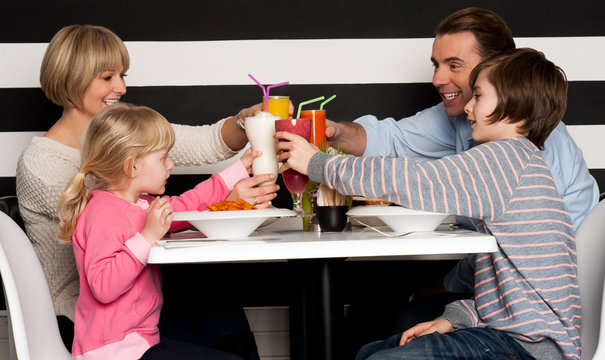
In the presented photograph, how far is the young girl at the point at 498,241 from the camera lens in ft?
4.86

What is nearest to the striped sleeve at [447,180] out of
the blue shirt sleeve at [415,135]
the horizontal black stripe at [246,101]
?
the blue shirt sleeve at [415,135]

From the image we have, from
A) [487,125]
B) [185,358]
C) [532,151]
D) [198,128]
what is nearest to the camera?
[185,358]

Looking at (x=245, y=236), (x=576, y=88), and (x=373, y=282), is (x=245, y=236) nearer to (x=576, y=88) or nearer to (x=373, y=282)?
(x=373, y=282)

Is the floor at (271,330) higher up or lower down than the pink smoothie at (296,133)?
lower down

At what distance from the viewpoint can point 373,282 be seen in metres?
3.17

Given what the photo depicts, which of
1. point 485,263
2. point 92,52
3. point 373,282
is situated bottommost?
point 373,282

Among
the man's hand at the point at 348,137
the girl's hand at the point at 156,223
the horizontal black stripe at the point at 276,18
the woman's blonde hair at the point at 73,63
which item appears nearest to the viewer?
the girl's hand at the point at 156,223

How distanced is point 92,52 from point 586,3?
7.41 ft

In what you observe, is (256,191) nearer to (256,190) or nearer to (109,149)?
(256,190)

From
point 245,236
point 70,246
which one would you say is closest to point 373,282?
point 70,246

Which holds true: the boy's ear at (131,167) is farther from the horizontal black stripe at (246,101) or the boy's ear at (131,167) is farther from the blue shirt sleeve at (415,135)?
the horizontal black stripe at (246,101)

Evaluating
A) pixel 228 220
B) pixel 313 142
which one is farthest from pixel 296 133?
pixel 228 220

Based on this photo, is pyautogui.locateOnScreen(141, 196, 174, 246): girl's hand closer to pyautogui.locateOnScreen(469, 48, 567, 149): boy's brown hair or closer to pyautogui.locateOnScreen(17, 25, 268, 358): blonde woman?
pyautogui.locateOnScreen(17, 25, 268, 358): blonde woman

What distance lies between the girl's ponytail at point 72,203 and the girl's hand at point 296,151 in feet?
1.72
